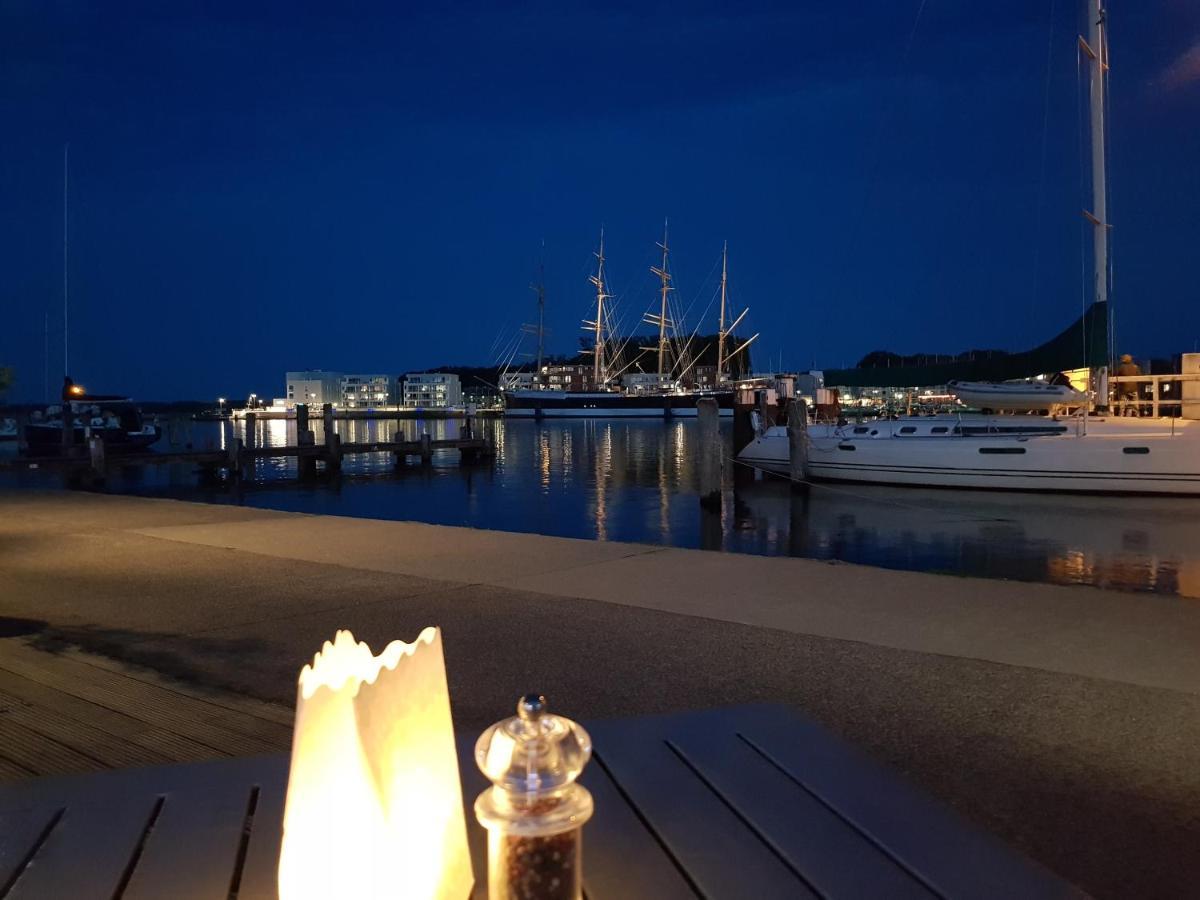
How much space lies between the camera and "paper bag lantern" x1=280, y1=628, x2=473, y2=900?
168cm

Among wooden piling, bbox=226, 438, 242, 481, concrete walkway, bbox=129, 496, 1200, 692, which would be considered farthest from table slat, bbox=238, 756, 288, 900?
wooden piling, bbox=226, 438, 242, 481

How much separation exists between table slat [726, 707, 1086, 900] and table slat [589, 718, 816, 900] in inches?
12.6

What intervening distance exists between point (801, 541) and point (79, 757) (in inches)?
632

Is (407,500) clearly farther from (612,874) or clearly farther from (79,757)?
(612,874)

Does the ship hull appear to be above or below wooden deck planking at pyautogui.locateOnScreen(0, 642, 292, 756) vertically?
above

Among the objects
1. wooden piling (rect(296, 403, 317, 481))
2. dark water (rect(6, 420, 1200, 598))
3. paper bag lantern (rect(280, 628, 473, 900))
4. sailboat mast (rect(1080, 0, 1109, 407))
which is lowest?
dark water (rect(6, 420, 1200, 598))

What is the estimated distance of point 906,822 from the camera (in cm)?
250

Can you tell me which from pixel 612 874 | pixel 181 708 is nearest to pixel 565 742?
pixel 612 874

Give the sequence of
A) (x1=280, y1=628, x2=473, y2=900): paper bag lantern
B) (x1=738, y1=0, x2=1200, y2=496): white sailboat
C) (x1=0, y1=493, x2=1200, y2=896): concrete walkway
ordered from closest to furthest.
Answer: (x1=280, y1=628, x2=473, y2=900): paper bag lantern < (x1=0, y1=493, x2=1200, y2=896): concrete walkway < (x1=738, y1=0, x2=1200, y2=496): white sailboat

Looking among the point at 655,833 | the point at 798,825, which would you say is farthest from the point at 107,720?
the point at 798,825

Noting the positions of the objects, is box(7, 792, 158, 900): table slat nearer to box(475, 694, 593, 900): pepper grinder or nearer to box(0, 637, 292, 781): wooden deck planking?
box(475, 694, 593, 900): pepper grinder

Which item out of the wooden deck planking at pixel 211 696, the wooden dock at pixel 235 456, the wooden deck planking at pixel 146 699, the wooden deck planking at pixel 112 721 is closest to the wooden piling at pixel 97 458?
the wooden dock at pixel 235 456

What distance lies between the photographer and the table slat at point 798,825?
2.08m

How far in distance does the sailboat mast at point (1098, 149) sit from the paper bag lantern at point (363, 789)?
78.1 feet
